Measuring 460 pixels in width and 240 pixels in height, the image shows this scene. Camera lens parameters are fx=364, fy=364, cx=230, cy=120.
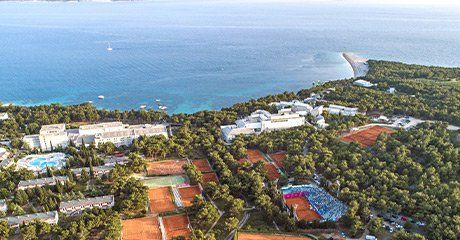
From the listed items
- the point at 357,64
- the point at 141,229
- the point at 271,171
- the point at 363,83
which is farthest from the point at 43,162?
the point at 357,64

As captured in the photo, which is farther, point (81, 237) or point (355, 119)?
point (355, 119)

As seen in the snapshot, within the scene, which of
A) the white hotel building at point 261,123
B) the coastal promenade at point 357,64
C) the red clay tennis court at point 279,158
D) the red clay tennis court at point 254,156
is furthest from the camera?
the coastal promenade at point 357,64

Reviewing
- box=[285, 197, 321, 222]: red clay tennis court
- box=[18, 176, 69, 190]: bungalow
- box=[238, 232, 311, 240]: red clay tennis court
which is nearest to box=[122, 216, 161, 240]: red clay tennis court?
box=[238, 232, 311, 240]: red clay tennis court

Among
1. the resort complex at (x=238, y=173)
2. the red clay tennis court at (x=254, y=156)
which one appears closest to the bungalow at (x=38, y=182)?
the resort complex at (x=238, y=173)

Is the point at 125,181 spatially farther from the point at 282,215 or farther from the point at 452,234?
the point at 452,234

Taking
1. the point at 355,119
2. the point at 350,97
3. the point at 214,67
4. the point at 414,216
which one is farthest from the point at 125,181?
the point at 214,67

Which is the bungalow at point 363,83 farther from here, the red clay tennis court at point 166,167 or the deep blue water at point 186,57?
the red clay tennis court at point 166,167
